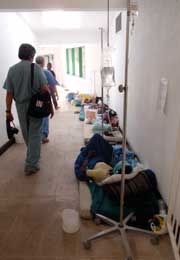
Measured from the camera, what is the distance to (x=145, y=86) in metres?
2.18

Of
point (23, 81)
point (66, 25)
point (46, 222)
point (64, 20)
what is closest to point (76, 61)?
point (66, 25)

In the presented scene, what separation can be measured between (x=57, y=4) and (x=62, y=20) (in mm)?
2152

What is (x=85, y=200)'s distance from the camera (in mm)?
1829

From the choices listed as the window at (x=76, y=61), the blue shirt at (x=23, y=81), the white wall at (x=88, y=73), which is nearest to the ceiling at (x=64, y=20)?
the white wall at (x=88, y=73)

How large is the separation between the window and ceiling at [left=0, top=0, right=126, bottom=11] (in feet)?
16.2

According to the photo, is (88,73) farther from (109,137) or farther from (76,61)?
(109,137)

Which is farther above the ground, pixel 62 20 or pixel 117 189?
pixel 62 20

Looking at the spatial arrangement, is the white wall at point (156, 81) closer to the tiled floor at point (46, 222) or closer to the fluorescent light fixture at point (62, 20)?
the tiled floor at point (46, 222)

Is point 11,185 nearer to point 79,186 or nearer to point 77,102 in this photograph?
point 79,186

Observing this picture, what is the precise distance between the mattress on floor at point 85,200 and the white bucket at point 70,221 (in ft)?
0.24

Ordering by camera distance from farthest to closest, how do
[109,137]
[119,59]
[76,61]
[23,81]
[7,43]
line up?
[76,61], [119,59], [7,43], [109,137], [23,81]

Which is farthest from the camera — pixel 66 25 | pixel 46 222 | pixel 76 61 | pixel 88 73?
pixel 76 61

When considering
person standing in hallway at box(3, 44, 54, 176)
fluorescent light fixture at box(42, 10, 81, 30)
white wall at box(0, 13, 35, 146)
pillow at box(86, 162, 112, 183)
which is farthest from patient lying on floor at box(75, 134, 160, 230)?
fluorescent light fixture at box(42, 10, 81, 30)

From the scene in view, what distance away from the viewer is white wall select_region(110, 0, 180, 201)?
1517 millimetres
